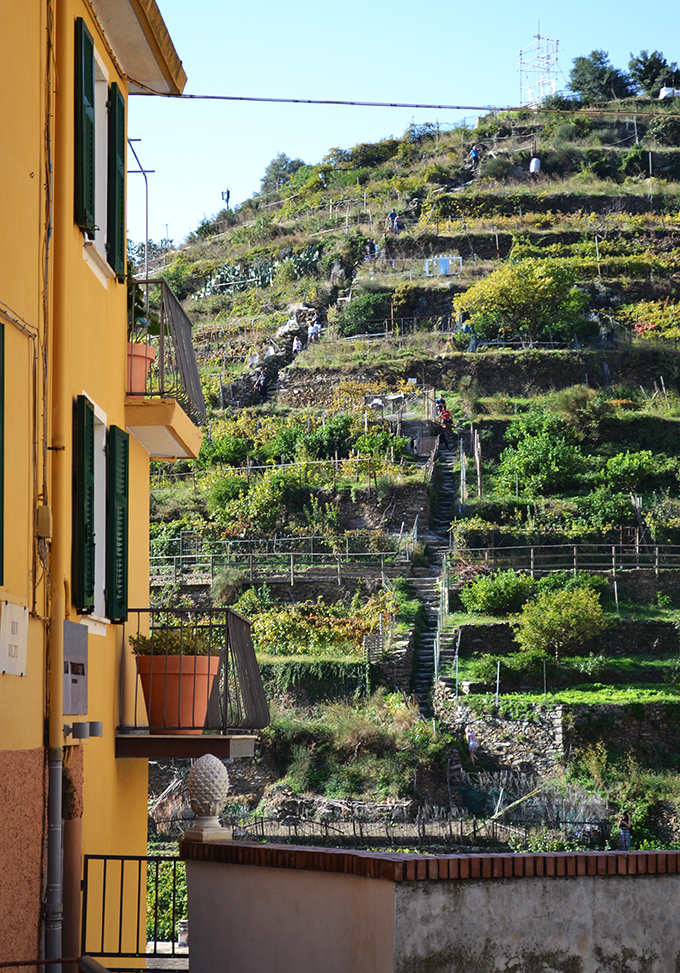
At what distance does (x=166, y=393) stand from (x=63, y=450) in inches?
111

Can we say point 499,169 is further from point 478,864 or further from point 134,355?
point 478,864

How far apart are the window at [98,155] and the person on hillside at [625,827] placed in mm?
16443

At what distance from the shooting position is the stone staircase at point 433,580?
2566 centimetres

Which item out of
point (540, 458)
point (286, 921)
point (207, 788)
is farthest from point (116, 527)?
point (540, 458)

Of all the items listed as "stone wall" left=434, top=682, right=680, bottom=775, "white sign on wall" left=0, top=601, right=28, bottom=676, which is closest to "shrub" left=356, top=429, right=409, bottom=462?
"stone wall" left=434, top=682, right=680, bottom=775

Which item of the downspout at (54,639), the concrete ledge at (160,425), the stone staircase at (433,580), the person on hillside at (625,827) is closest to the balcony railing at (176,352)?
the concrete ledge at (160,425)

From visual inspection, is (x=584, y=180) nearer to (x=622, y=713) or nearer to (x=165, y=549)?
(x=165, y=549)

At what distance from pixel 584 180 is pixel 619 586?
33.6 meters

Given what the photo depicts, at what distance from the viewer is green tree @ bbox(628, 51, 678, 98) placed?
6981 cm

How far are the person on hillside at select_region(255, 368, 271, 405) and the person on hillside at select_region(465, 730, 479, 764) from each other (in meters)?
20.6

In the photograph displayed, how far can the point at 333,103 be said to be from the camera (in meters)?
10.7

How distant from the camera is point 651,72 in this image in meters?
70.5

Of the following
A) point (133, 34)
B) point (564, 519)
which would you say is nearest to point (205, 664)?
point (133, 34)

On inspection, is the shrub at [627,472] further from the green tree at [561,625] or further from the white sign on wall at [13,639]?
the white sign on wall at [13,639]
